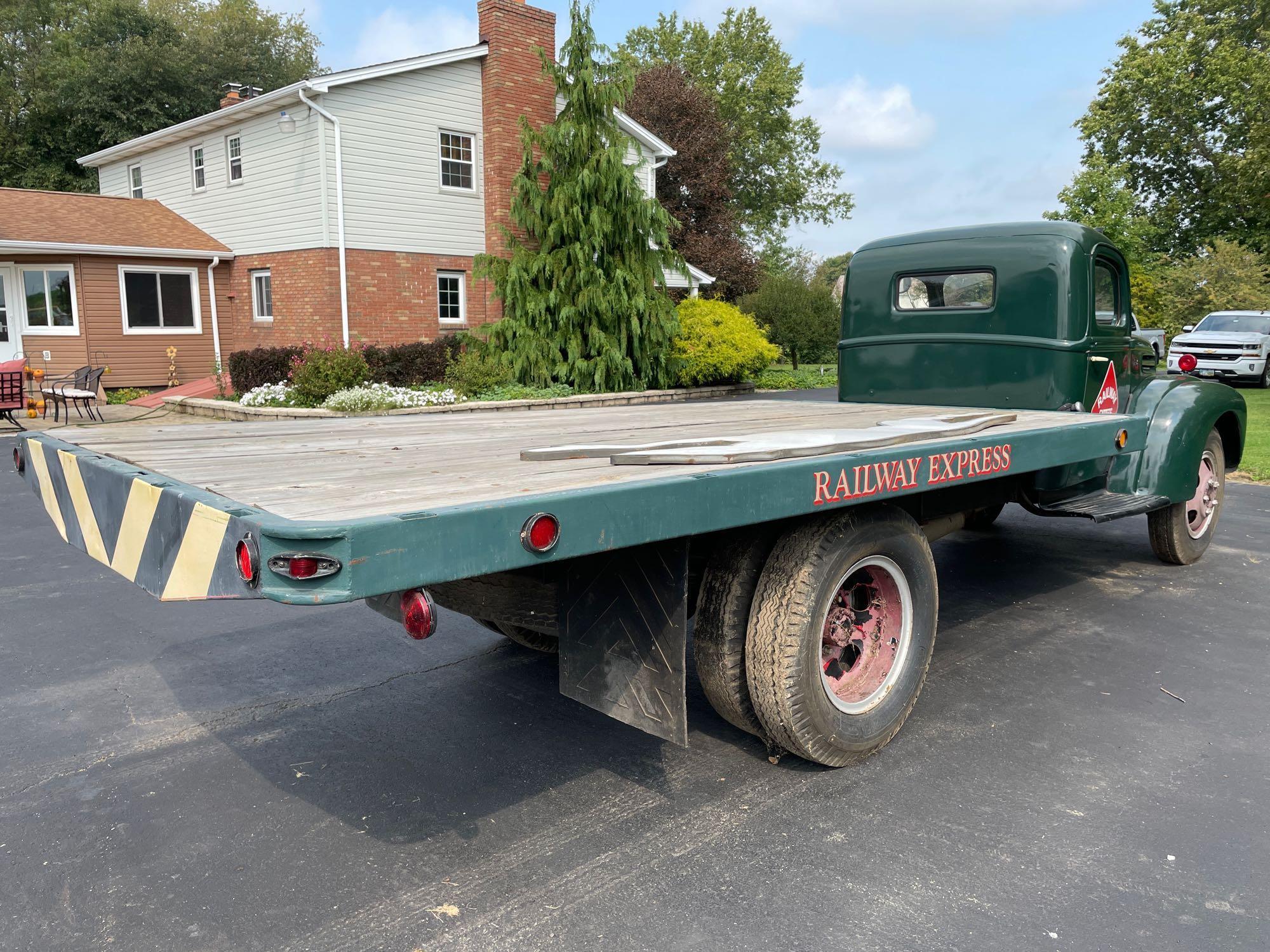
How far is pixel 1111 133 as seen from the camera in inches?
1612

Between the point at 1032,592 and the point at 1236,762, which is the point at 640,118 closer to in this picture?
the point at 1032,592

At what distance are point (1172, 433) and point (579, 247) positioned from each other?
12.5 meters

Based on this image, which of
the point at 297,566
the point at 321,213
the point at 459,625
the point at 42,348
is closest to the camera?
the point at 297,566

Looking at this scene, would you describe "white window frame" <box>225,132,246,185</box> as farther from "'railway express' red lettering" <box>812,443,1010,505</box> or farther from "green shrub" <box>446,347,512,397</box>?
"'railway express' red lettering" <box>812,443,1010,505</box>

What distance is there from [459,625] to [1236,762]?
12.4 feet

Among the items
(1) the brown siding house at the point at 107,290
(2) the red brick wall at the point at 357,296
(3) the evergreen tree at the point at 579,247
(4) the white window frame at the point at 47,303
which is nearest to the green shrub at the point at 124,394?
(1) the brown siding house at the point at 107,290

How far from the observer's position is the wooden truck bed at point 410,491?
6.48 ft

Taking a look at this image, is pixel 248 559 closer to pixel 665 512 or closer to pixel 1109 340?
pixel 665 512

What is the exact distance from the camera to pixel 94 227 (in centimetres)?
2094

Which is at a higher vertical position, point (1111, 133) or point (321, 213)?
point (1111, 133)

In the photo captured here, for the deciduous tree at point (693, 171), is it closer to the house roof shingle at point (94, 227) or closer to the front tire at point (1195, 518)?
the house roof shingle at point (94, 227)

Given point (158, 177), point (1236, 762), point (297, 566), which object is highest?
point (158, 177)

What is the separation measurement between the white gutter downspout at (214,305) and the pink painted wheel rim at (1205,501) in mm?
20035

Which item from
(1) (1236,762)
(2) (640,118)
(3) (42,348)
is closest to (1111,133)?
(2) (640,118)
